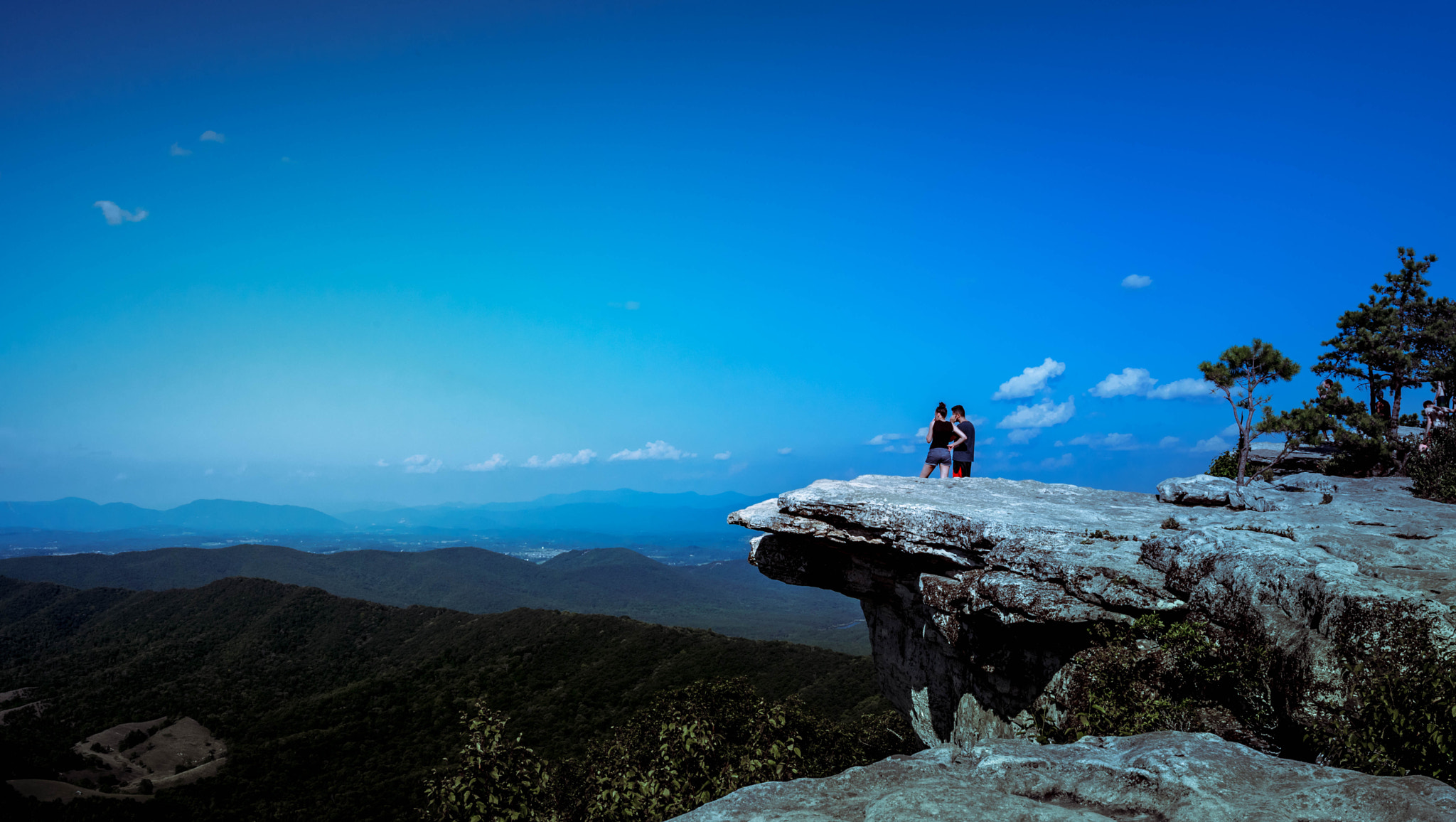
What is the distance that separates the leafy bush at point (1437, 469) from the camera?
1869 cm

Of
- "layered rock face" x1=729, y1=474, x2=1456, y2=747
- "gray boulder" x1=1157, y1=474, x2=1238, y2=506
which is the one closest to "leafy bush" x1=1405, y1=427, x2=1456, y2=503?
"layered rock face" x1=729, y1=474, x2=1456, y2=747

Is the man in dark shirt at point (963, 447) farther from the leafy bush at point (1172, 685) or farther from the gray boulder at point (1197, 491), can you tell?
the leafy bush at point (1172, 685)

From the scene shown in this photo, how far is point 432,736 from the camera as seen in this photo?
74.1 meters

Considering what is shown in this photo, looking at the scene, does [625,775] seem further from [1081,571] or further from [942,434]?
[942,434]

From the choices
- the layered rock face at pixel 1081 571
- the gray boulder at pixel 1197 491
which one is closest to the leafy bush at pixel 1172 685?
the layered rock face at pixel 1081 571

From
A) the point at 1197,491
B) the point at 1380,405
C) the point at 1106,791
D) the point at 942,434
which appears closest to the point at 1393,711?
the point at 1106,791

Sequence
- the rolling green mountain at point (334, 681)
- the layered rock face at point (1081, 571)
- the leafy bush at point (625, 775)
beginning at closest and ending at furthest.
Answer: the layered rock face at point (1081, 571)
the leafy bush at point (625, 775)
the rolling green mountain at point (334, 681)

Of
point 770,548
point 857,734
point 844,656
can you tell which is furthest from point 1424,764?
point 844,656

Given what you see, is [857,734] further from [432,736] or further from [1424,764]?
[432,736]

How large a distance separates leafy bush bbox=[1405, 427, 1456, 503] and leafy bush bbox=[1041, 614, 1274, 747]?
12502 mm

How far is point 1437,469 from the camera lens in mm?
20875

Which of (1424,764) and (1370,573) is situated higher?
(1370,573)

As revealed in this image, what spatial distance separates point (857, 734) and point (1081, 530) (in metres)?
23.5

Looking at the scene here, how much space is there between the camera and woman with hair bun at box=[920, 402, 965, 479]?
23016 millimetres
